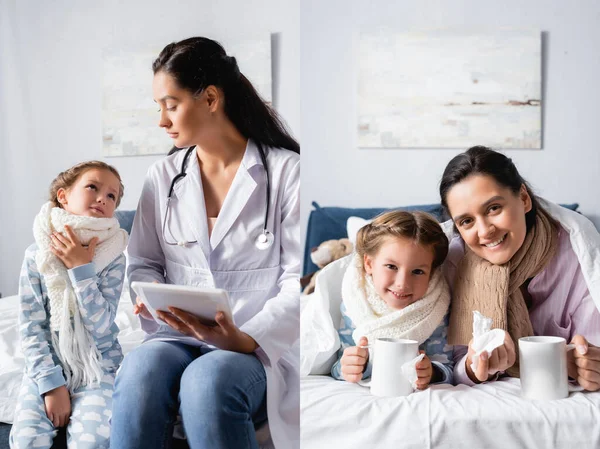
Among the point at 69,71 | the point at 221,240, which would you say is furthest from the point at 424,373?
the point at 69,71

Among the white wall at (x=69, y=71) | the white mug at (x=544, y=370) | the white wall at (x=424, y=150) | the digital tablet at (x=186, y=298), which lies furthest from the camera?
the white wall at (x=424, y=150)

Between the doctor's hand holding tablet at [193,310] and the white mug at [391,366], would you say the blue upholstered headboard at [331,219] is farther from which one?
the doctor's hand holding tablet at [193,310]

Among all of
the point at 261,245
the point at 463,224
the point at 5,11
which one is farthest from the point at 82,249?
the point at 463,224

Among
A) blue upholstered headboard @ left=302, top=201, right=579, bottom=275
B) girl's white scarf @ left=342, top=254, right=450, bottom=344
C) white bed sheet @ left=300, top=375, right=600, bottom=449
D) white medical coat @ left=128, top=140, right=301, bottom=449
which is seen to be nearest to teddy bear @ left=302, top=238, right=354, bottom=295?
blue upholstered headboard @ left=302, top=201, right=579, bottom=275

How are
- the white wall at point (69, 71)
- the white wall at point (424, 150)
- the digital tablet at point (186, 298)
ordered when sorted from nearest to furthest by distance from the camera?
the digital tablet at point (186, 298) → the white wall at point (69, 71) → the white wall at point (424, 150)

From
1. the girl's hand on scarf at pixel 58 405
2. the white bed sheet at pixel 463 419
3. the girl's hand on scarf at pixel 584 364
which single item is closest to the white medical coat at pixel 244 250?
the girl's hand on scarf at pixel 58 405

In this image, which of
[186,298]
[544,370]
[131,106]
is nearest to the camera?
[186,298]

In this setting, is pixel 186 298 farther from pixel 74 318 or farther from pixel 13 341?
pixel 13 341
